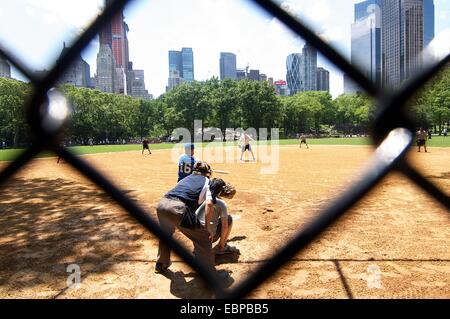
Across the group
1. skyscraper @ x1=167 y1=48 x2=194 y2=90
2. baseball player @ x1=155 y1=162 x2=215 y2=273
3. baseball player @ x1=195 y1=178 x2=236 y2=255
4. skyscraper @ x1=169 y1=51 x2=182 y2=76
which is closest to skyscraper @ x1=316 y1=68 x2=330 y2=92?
baseball player @ x1=155 y1=162 x2=215 y2=273

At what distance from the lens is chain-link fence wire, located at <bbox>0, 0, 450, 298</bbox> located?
3.61ft

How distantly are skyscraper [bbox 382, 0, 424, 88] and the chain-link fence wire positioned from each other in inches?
5.5

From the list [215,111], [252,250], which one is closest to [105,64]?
[252,250]

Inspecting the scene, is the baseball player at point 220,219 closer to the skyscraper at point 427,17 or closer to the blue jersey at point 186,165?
the blue jersey at point 186,165

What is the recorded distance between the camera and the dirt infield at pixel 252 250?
371 centimetres

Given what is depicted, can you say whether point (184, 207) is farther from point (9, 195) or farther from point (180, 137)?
point (180, 137)

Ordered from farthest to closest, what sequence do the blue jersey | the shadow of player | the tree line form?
the tree line
the blue jersey
the shadow of player

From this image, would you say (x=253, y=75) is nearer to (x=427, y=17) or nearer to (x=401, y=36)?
(x=427, y=17)

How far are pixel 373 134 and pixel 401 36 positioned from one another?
642mm

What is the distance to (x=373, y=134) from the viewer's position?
3.63ft

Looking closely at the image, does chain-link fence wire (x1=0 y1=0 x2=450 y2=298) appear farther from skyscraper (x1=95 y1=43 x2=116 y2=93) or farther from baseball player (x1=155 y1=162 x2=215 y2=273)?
baseball player (x1=155 y1=162 x2=215 y2=273)

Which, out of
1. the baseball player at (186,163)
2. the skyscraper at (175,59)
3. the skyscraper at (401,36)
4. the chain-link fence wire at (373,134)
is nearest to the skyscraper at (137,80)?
the baseball player at (186,163)

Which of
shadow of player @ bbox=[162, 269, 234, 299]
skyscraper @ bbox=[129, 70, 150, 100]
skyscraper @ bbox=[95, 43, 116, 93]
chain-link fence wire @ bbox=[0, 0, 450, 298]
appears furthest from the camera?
skyscraper @ bbox=[129, 70, 150, 100]
